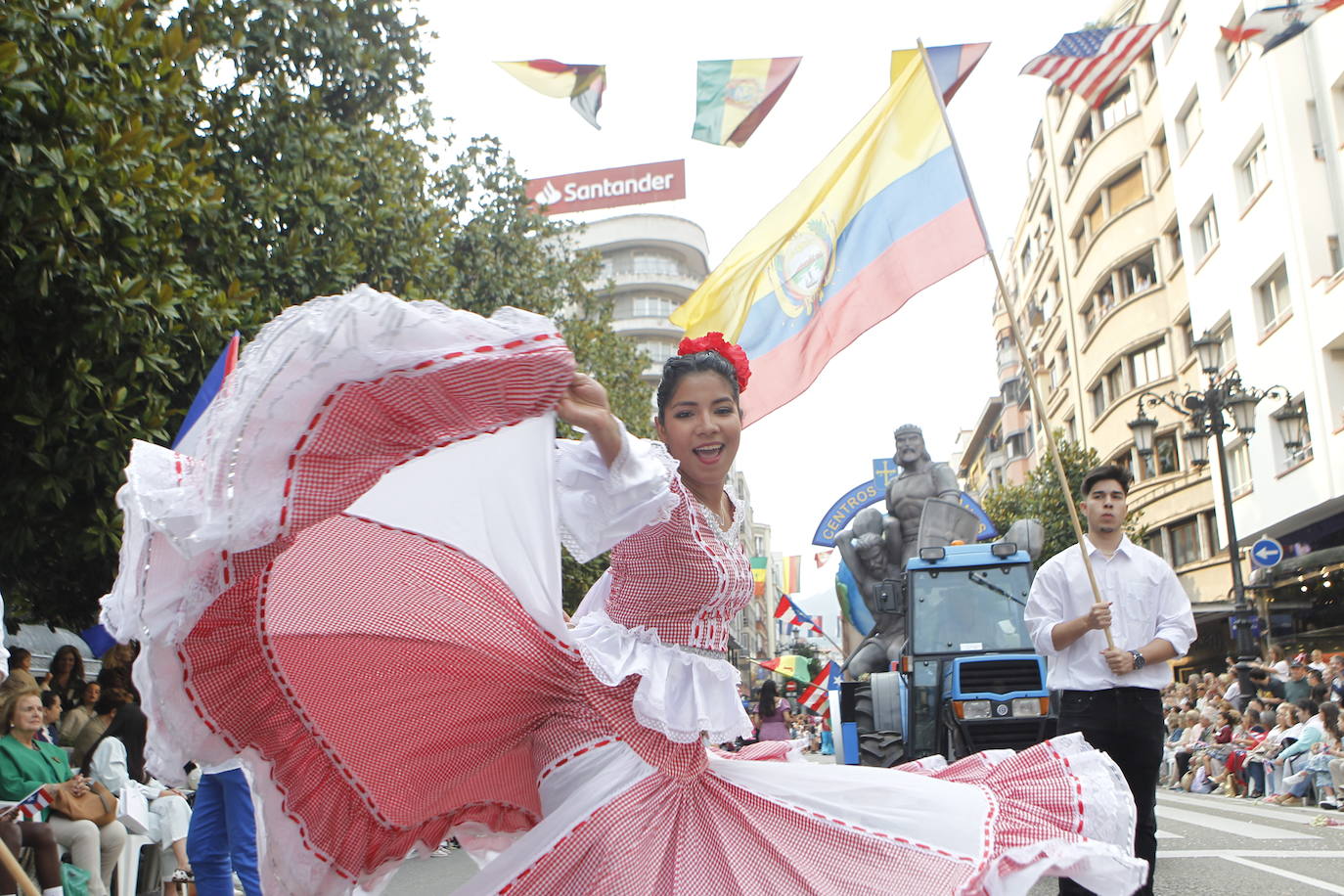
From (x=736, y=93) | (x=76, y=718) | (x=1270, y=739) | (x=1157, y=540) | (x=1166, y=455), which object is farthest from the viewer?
(x=1157, y=540)

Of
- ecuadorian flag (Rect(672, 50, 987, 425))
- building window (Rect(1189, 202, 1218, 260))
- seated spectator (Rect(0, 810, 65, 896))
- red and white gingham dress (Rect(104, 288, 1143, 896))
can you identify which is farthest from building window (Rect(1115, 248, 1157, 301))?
red and white gingham dress (Rect(104, 288, 1143, 896))

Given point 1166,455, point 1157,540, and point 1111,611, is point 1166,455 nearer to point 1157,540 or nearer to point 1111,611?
point 1157,540

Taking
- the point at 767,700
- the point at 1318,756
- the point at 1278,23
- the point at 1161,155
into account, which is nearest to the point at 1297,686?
the point at 1318,756

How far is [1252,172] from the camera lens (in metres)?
27.0

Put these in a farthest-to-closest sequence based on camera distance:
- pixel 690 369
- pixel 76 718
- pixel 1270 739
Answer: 1. pixel 1270 739
2. pixel 76 718
3. pixel 690 369

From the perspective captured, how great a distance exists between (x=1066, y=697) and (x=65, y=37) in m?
6.78

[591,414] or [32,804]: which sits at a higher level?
[591,414]

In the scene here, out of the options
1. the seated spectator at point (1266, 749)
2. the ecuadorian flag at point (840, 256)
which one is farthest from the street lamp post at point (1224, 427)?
the ecuadorian flag at point (840, 256)

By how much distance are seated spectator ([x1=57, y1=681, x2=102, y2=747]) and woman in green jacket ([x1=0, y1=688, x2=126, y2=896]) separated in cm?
151

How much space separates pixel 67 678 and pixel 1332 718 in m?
11.8

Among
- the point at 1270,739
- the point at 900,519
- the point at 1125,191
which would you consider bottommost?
the point at 1270,739

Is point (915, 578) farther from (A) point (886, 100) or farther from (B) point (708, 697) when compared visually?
(B) point (708, 697)

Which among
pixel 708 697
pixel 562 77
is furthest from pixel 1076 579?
pixel 562 77

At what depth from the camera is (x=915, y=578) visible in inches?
430
